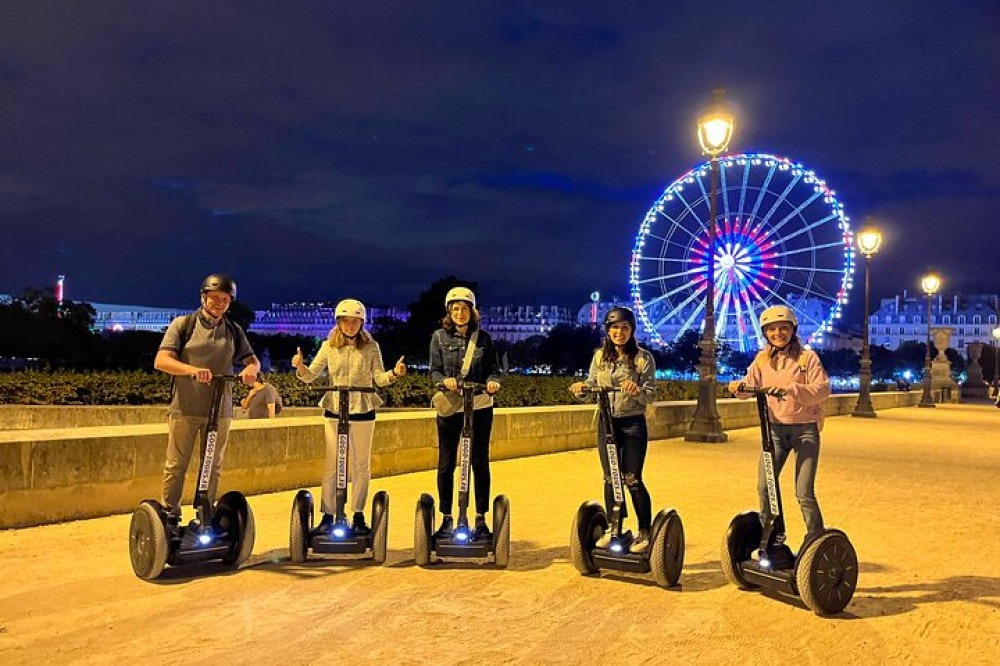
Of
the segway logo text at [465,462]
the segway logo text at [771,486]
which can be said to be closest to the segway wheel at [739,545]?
the segway logo text at [771,486]

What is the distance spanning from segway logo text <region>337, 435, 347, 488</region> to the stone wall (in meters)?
2.14

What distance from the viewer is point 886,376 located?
4796 inches

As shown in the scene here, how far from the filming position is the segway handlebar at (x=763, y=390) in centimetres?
541

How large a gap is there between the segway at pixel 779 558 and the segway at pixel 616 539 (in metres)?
0.36

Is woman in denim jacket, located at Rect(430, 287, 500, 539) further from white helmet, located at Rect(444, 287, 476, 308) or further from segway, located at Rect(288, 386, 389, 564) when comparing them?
segway, located at Rect(288, 386, 389, 564)

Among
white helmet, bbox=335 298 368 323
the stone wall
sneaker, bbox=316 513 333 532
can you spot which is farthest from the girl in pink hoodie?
sneaker, bbox=316 513 333 532

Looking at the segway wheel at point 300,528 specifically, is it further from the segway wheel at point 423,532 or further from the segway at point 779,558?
the segway at point 779,558

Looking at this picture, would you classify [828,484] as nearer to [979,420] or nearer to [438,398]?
[438,398]

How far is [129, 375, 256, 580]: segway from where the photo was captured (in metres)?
5.68

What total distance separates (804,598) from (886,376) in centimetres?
12737

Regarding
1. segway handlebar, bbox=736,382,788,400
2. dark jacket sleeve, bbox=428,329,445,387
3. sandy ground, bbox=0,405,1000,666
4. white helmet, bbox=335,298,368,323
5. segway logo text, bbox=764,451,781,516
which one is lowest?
sandy ground, bbox=0,405,1000,666

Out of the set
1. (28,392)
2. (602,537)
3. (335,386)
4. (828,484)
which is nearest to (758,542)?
(602,537)

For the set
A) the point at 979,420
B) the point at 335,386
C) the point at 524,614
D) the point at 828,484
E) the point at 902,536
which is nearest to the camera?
the point at 524,614

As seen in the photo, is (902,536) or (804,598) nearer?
(804,598)
